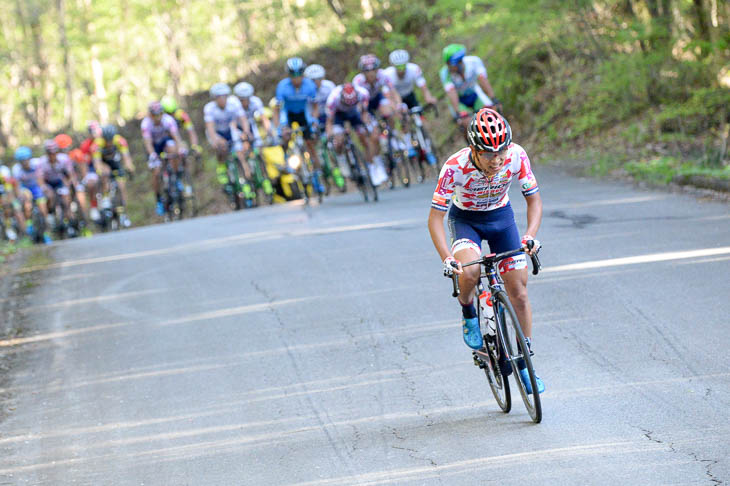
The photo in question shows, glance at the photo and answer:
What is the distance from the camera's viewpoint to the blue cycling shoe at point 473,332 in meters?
6.25

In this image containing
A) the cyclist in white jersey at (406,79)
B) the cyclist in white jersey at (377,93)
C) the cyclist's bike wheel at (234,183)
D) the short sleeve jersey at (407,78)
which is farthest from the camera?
the cyclist's bike wheel at (234,183)

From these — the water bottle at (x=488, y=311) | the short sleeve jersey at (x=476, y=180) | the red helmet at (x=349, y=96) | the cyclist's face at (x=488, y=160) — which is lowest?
the water bottle at (x=488, y=311)

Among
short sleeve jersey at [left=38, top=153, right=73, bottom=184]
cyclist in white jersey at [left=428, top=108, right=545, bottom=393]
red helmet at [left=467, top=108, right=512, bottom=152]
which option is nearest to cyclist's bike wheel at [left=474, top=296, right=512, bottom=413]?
cyclist in white jersey at [left=428, top=108, right=545, bottom=393]

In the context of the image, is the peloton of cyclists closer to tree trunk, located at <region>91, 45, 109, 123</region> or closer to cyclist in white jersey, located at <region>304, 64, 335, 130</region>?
cyclist in white jersey, located at <region>304, 64, 335, 130</region>

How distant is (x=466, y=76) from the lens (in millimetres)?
17406

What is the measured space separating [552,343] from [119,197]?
1766 centimetres

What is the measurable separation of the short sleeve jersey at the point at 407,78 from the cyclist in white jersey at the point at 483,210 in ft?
39.7

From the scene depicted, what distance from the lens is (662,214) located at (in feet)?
39.6

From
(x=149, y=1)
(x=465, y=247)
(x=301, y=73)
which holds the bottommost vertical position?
(x=465, y=247)

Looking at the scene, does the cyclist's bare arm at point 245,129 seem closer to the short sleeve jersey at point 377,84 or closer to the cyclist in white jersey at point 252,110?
the cyclist in white jersey at point 252,110

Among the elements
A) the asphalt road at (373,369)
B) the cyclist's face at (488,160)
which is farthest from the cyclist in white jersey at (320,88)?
the cyclist's face at (488,160)

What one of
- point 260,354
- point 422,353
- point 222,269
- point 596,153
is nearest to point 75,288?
point 222,269

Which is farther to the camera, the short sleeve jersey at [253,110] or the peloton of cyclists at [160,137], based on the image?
the peloton of cyclists at [160,137]

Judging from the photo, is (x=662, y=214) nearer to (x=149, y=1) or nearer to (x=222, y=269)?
(x=222, y=269)
